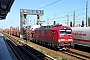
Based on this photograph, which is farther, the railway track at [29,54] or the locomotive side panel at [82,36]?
the locomotive side panel at [82,36]

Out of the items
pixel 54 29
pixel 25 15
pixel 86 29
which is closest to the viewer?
pixel 86 29

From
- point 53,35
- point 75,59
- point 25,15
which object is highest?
point 25,15

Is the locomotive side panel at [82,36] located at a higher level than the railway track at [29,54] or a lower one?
higher

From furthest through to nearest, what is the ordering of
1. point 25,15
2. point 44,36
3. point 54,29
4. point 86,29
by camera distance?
point 25,15 < point 44,36 < point 54,29 < point 86,29

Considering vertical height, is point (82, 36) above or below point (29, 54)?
above

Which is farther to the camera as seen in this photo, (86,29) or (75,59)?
(86,29)

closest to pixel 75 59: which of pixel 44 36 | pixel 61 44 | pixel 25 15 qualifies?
pixel 61 44

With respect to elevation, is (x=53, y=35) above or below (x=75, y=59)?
above

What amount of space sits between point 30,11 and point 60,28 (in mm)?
36727

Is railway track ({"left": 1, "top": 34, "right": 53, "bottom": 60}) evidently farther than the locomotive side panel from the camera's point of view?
No

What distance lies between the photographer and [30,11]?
6059cm

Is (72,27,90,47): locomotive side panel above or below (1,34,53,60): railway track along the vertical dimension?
above

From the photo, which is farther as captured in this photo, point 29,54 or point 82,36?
point 82,36

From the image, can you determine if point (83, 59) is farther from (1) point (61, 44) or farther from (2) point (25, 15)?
(2) point (25, 15)
